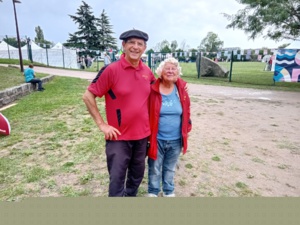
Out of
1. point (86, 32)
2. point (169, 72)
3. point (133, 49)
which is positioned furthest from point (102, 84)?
point (86, 32)

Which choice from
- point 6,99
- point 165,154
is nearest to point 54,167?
point 165,154

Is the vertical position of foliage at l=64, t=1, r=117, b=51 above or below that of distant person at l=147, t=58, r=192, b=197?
above

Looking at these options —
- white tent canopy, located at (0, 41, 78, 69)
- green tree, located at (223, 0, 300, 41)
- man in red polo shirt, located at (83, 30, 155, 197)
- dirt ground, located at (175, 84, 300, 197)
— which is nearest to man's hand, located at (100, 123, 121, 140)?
man in red polo shirt, located at (83, 30, 155, 197)

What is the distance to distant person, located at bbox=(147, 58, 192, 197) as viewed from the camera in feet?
6.84

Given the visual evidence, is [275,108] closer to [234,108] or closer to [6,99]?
[234,108]

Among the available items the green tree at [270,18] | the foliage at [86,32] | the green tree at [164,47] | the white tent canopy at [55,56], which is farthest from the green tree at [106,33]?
the green tree at [270,18]

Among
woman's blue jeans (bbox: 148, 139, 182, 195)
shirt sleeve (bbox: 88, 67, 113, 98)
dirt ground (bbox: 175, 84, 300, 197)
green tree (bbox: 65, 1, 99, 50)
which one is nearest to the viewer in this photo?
shirt sleeve (bbox: 88, 67, 113, 98)

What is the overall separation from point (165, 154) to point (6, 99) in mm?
6233

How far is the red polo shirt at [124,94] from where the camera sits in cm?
183

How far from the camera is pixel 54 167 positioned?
310 cm

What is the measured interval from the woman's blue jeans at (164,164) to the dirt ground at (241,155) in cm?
27

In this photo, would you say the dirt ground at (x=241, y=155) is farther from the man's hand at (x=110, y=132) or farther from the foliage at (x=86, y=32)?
the foliage at (x=86, y=32)

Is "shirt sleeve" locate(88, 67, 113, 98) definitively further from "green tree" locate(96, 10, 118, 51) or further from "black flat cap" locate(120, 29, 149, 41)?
"green tree" locate(96, 10, 118, 51)

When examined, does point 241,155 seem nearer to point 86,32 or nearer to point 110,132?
point 110,132
